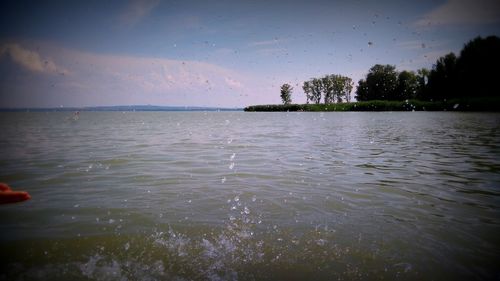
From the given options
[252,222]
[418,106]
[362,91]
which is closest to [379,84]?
[362,91]

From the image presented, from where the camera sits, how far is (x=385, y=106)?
4031 inches

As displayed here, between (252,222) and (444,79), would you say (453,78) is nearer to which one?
(444,79)

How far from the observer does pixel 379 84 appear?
128750 millimetres

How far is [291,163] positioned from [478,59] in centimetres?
9162

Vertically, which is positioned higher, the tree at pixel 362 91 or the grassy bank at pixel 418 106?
the tree at pixel 362 91

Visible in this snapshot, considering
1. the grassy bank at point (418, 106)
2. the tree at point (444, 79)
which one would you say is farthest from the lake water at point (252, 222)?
the tree at point (444, 79)

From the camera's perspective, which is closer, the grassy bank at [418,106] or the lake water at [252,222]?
→ the lake water at [252,222]

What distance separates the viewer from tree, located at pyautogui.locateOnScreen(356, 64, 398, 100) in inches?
4985

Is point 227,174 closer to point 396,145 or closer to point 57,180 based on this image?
point 57,180

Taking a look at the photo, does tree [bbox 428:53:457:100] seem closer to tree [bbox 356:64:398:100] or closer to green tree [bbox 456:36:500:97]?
green tree [bbox 456:36:500:97]

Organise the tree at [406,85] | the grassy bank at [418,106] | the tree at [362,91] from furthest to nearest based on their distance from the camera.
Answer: the tree at [362,91]
the tree at [406,85]
the grassy bank at [418,106]

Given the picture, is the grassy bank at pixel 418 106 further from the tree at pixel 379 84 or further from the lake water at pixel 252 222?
the lake water at pixel 252 222

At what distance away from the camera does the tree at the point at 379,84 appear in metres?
127

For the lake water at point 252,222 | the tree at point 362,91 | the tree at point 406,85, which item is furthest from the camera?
the tree at point 362,91
